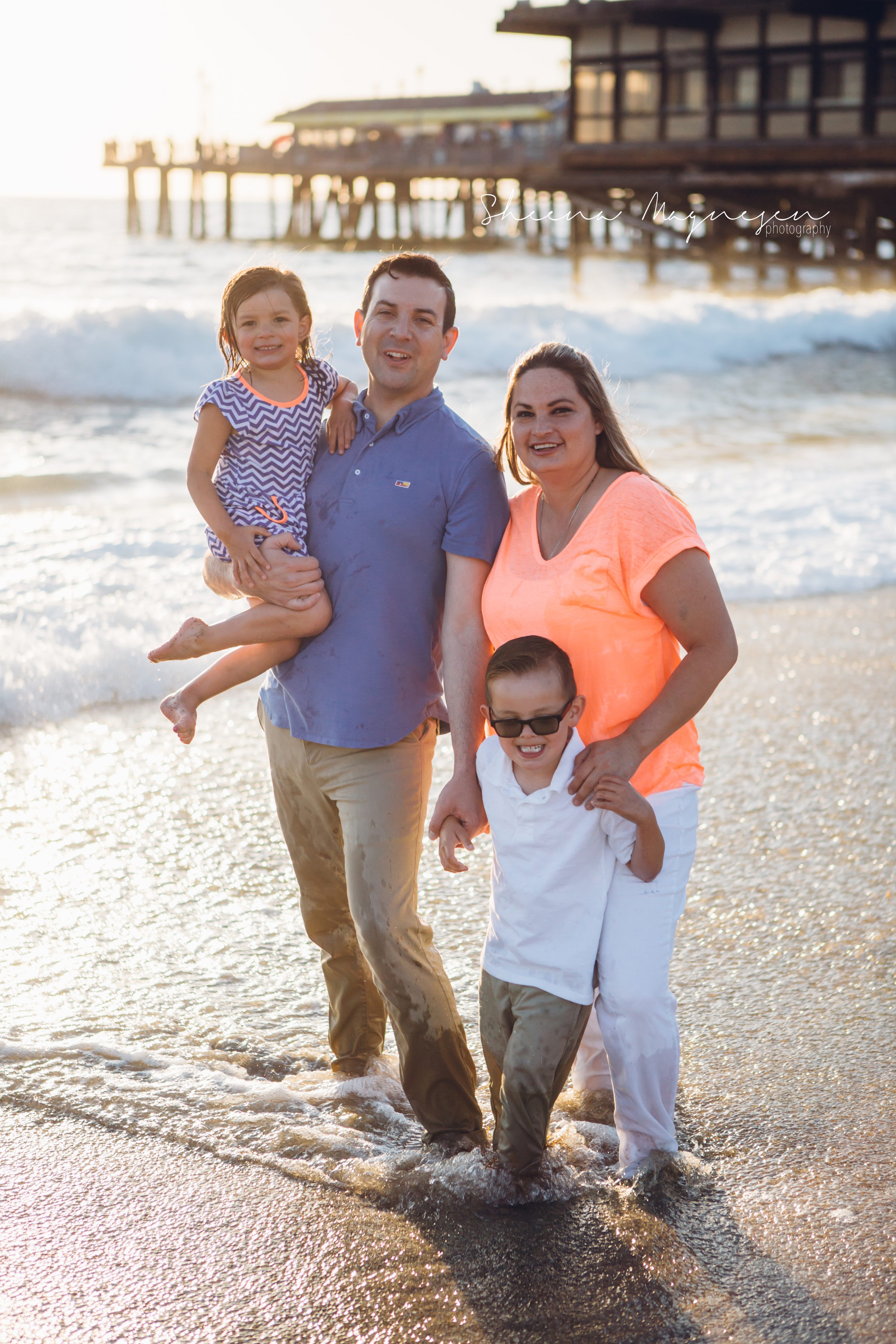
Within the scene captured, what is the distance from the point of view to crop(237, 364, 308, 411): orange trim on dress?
2895 millimetres

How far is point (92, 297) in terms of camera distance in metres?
27.4

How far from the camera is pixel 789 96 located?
28047 mm

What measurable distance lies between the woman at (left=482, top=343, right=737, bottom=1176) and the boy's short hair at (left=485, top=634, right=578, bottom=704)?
9 cm

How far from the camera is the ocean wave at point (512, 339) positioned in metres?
16.4

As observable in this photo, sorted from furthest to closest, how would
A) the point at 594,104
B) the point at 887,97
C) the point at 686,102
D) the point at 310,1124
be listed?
1. the point at 594,104
2. the point at 686,102
3. the point at 887,97
4. the point at 310,1124

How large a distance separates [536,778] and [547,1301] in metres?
0.89

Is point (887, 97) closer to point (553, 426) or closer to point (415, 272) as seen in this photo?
point (415, 272)

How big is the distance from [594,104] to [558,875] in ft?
105

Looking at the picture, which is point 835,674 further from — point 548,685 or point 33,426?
point 33,426

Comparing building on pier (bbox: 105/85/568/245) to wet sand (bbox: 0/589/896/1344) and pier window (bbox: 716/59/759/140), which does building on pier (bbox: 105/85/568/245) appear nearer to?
pier window (bbox: 716/59/759/140)

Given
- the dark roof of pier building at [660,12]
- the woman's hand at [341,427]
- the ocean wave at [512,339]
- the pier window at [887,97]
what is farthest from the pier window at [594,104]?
the woman's hand at [341,427]

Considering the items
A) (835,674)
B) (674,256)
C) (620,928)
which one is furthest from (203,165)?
(620,928)

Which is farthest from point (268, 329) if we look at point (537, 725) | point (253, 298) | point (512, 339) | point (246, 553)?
point (512, 339)

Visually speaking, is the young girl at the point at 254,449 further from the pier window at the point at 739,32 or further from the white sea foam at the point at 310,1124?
the pier window at the point at 739,32
